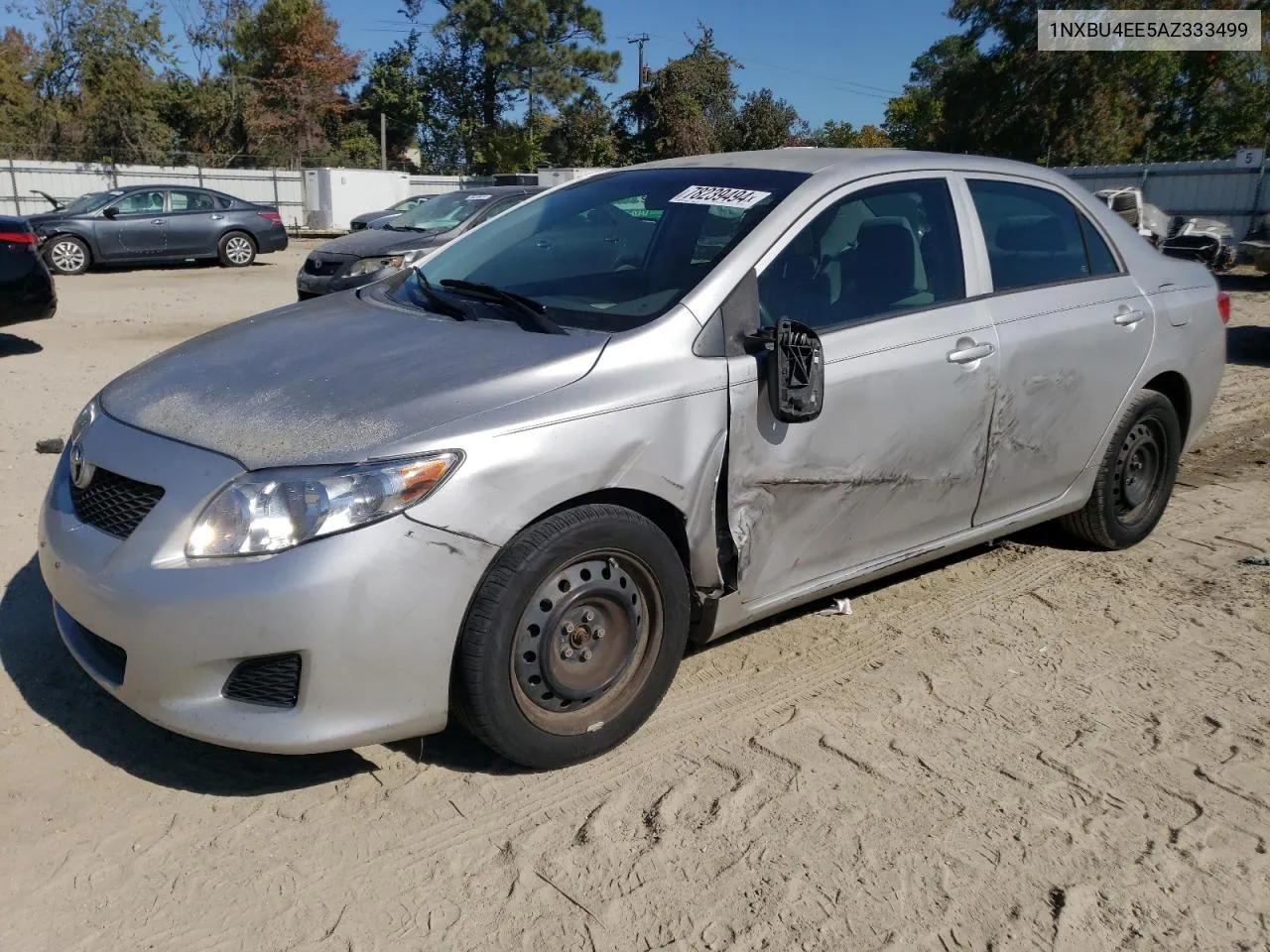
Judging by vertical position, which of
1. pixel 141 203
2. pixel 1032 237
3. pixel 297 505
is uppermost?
pixel 141 203

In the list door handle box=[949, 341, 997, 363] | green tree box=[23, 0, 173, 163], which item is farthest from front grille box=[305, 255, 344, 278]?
green tree box=[23, 0, 173, 163]

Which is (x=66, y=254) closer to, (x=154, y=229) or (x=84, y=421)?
(x=154, y=229)

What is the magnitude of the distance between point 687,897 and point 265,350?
207cm

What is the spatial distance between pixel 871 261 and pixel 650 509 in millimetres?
1312

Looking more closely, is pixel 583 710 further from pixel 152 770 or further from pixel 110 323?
pixel 110 323

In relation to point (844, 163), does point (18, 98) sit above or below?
above

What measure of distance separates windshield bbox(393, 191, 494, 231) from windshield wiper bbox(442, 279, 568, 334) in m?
9.51

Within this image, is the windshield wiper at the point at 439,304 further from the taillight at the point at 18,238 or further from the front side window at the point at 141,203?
the front side window at the point at 141,203

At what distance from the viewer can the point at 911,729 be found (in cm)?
342

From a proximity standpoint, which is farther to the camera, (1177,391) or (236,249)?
(236,249)

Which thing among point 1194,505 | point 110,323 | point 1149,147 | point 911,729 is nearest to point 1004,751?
point 911,729

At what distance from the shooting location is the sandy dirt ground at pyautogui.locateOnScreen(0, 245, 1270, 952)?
2537mm

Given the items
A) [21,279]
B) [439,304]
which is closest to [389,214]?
[21,279]

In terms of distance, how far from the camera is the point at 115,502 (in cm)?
294
